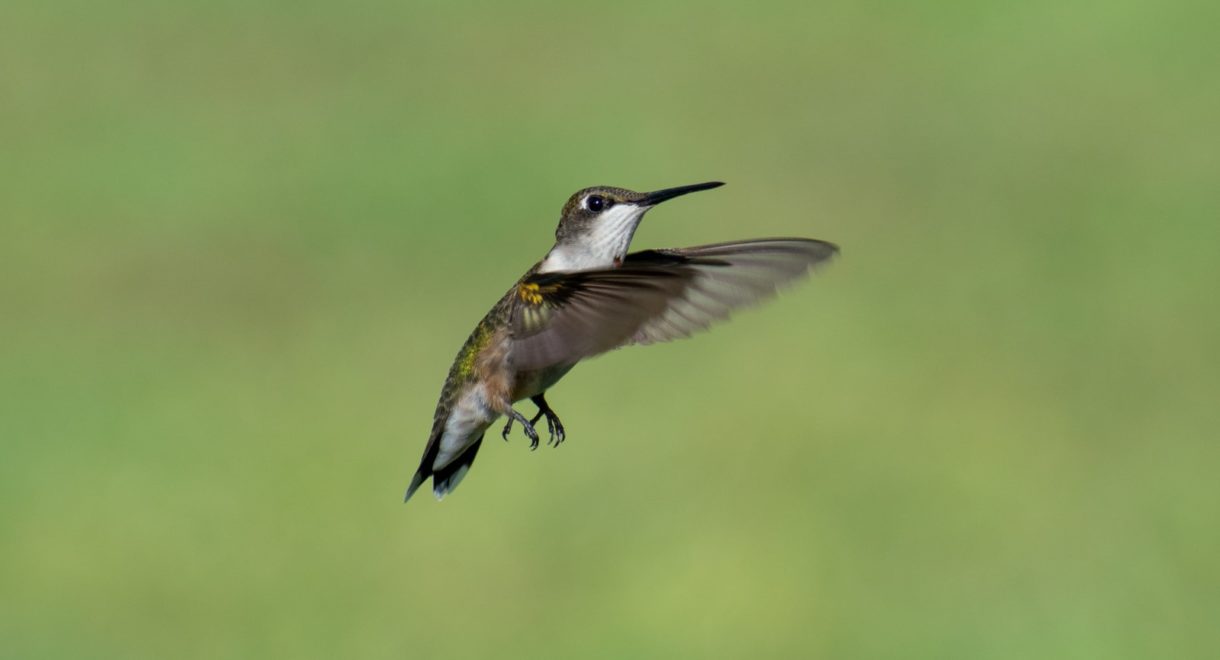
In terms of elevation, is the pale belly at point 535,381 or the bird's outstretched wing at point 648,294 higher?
the bird's outstretched wing at point 648,294

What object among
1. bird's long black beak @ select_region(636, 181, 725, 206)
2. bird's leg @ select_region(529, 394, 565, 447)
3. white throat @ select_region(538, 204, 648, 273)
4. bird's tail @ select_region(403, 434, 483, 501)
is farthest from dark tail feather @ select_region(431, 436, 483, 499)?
bird's long black beak @ select_region(636, 181, 725, 206)

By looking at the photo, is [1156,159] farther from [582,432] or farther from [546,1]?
[546,1]

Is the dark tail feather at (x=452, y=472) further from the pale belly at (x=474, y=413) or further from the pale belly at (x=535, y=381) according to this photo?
the pale belly at (x=535, y=381)

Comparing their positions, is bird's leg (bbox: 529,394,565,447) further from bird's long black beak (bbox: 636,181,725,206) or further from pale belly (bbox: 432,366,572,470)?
bird's long black beak (bbox: 636,181,725,206)

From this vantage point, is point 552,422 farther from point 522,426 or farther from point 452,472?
point 452,472

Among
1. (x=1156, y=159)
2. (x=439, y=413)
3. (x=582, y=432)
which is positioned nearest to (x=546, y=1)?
(x=1156, y=159)

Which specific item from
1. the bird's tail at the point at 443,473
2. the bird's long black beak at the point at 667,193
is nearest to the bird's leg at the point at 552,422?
the bird's tail at the point at 443,473
